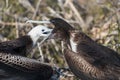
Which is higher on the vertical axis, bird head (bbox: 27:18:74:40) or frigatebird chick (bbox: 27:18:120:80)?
bird head (bbox: 27:18:74:40)

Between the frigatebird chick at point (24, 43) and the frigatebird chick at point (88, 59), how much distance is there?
1.60 feet

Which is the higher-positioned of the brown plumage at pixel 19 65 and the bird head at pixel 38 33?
the bird head at pixel 38 33

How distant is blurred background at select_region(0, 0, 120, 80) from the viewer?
8.09m

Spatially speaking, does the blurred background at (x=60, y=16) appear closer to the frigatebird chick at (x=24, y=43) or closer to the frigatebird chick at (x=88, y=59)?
the frigatebird chick at (x=24, y=43)

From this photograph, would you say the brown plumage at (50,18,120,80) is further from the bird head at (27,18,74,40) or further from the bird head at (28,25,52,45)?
the bird head at (28,25,52,45)

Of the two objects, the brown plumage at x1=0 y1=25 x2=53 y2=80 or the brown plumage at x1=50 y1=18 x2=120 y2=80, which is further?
the brown plumage at x1=0 y1=25 x2=53 y2=80

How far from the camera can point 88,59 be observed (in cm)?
619

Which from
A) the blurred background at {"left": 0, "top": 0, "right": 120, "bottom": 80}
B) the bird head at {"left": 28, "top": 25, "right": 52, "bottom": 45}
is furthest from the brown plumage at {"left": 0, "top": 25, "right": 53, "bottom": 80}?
the blurred background at {"left": 0, "top": 0, "right": 120, "bottom": 80}

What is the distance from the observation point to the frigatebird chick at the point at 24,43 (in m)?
6.59

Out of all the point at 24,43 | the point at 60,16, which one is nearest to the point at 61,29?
the point at 24,43

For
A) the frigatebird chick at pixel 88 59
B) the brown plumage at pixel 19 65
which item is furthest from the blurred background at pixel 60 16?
the frigatebird chick at pixel 88 59

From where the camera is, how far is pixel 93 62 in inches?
242

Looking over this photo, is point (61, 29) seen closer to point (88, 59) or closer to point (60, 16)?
point (88, 59)

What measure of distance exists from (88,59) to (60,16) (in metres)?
2.66
